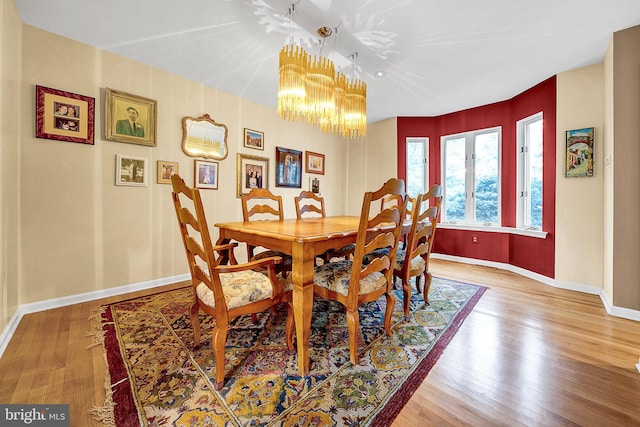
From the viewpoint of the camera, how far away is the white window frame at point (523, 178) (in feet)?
11.8

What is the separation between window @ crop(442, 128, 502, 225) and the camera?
397 cm

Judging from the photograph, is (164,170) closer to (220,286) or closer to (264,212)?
(264,212)

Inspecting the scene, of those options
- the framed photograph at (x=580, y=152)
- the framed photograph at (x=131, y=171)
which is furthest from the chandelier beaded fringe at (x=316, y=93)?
the framed photograph at (x=580, y=152)

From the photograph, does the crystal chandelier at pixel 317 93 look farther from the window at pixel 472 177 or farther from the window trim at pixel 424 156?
the window at pixel 472 177

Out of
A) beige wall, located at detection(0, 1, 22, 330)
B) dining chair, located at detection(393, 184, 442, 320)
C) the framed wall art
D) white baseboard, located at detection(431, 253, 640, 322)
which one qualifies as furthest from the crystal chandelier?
white baseboard, located at detection(431, 253, 640, 322)

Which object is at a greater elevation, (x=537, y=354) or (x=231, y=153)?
(x=231, y=153)

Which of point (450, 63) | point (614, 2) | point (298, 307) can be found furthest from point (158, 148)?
point (614, 2)

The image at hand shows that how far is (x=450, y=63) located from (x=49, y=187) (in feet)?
13.8

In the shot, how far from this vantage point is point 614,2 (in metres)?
1.91

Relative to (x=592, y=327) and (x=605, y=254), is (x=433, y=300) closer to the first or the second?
(x=592, y=327)

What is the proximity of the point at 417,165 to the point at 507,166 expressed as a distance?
1.35 m

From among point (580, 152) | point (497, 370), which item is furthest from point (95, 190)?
point (580, 152)
